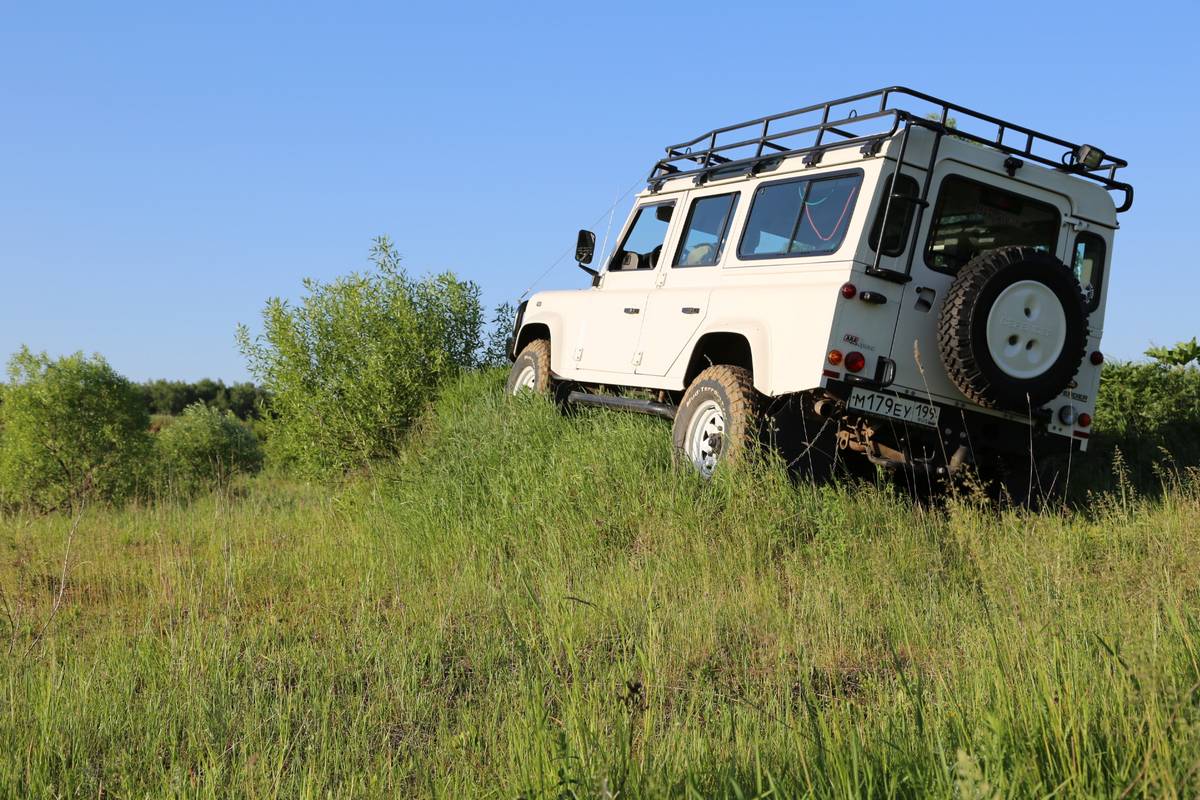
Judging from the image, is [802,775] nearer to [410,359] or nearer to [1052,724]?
[1052,724]

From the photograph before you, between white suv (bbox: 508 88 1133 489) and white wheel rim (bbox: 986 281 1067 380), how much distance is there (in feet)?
0.04

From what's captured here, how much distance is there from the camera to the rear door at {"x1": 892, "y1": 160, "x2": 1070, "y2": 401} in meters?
7.04

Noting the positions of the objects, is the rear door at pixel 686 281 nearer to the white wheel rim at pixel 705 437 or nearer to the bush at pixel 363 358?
the white wheel rim at pixel 705 437

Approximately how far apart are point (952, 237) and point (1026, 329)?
100cm

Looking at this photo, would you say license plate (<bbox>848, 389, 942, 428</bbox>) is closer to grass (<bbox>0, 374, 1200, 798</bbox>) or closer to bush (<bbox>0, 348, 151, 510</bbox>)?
grass (<bbox>0, 374, 1200, 798</bbox>)

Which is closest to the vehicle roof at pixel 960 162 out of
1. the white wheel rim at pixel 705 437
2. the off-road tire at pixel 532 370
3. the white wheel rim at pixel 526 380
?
the white wheel rim at pixel 705 437

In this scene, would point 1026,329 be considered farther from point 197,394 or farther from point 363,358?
point 197,394

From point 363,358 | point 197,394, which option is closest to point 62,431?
point 363,358

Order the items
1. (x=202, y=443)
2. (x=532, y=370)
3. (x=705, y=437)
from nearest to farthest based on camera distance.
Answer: (x=705, y=437)
(x=532, y=370)
(x=202, y=443)

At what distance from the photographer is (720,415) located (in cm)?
765

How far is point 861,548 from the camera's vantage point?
630 cm

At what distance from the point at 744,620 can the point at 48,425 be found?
2959 cm

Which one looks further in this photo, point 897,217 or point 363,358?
point 363,358

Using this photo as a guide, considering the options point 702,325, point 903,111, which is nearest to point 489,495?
point 702,325
